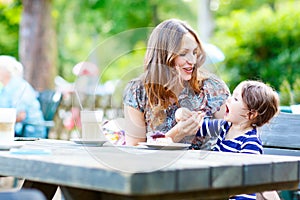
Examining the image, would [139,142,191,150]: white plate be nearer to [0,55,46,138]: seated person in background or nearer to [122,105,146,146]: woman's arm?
[122,105,146,146]: woman's arm

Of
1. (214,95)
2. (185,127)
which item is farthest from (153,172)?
(214,95)

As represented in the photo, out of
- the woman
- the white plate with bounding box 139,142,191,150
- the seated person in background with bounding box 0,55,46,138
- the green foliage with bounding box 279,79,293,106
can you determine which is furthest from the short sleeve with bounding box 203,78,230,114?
the green foliage with bounding box 279,79,293,106

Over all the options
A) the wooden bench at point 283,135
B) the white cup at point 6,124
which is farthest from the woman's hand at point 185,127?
the wooden bench at point 283,135

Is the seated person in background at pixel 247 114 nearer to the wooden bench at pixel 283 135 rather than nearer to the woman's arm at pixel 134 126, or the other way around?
the woman's arm at pixel 134 126

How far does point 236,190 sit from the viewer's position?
212cm

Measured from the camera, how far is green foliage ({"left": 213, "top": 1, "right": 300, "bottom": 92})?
877 cm

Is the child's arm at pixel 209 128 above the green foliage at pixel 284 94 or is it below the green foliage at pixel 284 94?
above

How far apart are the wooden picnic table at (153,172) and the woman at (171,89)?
1.44ft

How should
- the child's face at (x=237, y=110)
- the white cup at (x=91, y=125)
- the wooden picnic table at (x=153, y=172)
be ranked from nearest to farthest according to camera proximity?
the wooden picnic table at (x=153, y=172)
the white cup at (x=91, y=125)
the child's face at (x=237, y=110)

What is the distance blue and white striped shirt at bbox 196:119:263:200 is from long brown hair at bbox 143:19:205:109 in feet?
0.54

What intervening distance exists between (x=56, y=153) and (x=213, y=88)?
96 cm

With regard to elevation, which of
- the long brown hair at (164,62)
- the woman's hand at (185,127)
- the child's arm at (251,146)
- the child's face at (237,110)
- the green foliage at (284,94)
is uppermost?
the long brown hair at (164,62)

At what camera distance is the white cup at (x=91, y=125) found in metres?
2.43

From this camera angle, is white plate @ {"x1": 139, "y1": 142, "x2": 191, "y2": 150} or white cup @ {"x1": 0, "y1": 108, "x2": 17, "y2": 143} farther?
white cup @ {"x1": 0, "y1": 108, "x2": 17, "y2": 143}
